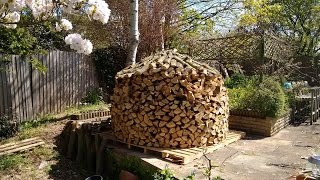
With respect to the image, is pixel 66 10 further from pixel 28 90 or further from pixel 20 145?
pixel 28 90

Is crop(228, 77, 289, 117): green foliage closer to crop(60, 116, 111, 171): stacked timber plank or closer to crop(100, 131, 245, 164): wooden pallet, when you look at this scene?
crop(100, 131, 245, 164): wooden pallet

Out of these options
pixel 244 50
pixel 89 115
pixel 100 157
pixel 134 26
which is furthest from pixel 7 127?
pixel 244 50

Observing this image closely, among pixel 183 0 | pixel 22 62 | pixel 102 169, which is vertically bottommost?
pixel 102 169

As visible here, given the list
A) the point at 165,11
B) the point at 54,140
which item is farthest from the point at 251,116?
the point at 165,11

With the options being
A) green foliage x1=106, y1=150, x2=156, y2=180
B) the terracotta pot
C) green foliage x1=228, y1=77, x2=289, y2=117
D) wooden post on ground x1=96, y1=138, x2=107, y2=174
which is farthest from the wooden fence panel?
green foliage x1=228, y1=77, x2=289, y2=117

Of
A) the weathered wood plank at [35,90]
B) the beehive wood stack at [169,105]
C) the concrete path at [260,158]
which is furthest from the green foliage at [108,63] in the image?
the concrete path at [260,158]

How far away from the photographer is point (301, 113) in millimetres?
8898

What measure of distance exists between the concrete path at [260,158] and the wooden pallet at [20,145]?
9.13 ft

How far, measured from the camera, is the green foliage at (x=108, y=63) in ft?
35.3

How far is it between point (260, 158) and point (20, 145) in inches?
179

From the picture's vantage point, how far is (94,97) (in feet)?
33.3

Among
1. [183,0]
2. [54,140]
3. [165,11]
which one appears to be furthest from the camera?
[183,0]

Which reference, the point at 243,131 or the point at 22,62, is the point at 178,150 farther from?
the point at 22,62

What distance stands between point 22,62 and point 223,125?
203 inches
